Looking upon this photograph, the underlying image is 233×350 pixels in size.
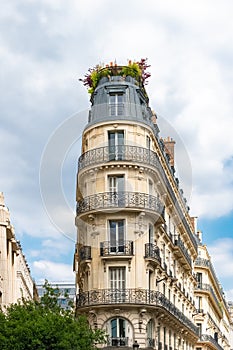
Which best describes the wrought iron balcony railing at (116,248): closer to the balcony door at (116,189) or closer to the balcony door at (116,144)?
the balcony door at (116,189)

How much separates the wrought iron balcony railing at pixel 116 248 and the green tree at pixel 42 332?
24.0ft

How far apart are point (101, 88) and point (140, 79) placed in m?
3.00

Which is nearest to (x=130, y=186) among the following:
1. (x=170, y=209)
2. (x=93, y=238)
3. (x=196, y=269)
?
(x=93, y=238)

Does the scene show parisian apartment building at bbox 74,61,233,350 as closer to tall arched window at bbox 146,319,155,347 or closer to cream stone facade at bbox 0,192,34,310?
tall arched window at bbox 146,319,155,347

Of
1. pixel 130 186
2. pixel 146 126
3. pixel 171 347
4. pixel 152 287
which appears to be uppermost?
pixel 146 126

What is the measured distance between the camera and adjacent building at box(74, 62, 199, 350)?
4238 centimetres

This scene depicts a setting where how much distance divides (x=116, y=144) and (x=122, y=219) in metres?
4.59

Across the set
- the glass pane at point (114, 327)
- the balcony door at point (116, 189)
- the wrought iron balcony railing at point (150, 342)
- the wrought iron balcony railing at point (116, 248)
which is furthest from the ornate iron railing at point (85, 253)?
the wrought iron balcony railing at point (150, 342)

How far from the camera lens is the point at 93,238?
44.0m

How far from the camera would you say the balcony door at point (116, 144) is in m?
44.6

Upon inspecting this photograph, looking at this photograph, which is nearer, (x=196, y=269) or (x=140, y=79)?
(x=140, y=79)

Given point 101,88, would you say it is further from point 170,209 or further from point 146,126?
point 170,209

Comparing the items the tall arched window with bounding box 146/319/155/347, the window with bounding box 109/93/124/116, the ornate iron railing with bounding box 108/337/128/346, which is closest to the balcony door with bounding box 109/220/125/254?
the tall arched window with bounding box 146/319/155/347

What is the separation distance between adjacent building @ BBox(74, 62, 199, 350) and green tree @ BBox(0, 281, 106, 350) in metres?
6.59
